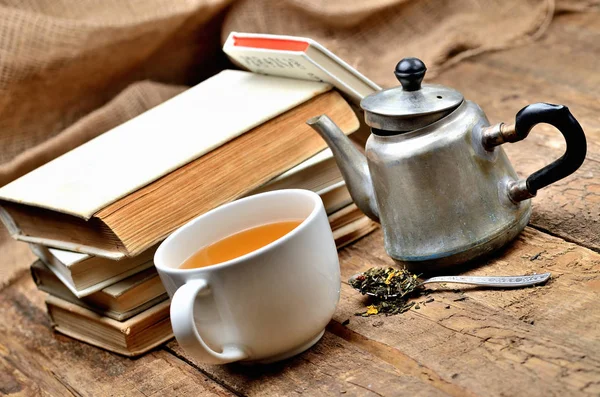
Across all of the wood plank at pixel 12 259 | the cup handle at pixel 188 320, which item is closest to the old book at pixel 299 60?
the cup handle at pixel 188 320

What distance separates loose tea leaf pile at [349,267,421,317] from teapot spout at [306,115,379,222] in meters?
0.09

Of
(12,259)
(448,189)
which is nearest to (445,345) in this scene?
(448,189)

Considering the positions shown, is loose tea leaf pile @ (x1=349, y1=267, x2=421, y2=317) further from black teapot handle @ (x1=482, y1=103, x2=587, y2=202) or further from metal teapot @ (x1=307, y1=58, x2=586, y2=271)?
black teapot handle @ (x1=482, y1=103, x2=587, y2=202)

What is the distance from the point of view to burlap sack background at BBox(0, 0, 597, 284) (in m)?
1.28

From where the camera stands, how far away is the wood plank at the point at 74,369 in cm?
81

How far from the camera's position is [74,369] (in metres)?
0.91

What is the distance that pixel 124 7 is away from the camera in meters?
1.34

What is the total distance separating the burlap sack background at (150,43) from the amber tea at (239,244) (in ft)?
1.67

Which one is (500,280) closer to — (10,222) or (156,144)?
(156,144)

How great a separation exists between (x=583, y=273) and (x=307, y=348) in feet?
0.94

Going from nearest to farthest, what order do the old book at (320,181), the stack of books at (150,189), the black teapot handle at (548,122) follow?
the black teapot handle at (548,122), the stack of books at (150,189), the old book at (320,181)

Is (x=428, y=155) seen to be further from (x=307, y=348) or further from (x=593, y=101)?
(x=593, y=101)

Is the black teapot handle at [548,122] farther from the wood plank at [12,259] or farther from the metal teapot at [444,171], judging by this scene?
the wood plank at [12,259]

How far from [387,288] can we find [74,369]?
38cm
